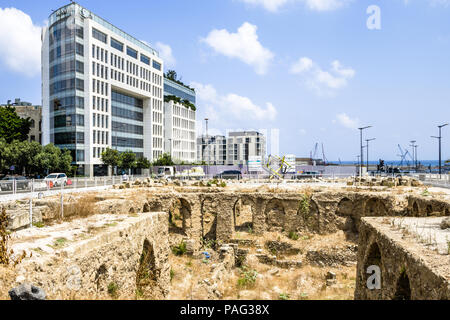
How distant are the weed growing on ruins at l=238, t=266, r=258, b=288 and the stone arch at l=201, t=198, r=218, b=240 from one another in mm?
6996

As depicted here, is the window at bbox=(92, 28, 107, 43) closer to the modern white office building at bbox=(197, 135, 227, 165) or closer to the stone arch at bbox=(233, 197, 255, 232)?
the stone arch at bbox=(233, 197, 255, 232)

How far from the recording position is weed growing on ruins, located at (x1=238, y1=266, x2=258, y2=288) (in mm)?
18750

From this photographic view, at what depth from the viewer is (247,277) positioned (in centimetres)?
2008

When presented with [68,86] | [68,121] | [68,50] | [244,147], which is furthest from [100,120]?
[244,147]

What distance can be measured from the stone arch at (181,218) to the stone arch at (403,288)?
21624 mm

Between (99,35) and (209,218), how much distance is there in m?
44.9

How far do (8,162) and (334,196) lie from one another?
137ft

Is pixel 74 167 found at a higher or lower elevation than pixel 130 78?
lower

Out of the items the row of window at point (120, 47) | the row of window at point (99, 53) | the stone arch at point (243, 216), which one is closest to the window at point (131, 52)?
the row of window at point (120, 47)

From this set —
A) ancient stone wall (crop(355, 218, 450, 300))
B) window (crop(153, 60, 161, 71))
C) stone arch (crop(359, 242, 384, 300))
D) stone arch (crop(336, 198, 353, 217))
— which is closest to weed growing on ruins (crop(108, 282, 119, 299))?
ancient stone wall (crop(355, 218, 450, 300))
